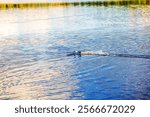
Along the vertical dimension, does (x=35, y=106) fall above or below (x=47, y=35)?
above

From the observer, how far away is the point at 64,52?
27.0 metres

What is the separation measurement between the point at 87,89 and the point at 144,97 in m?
2.83

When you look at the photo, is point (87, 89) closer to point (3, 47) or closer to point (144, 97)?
point (144, 97)

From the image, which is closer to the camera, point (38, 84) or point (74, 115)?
point (74, 115)

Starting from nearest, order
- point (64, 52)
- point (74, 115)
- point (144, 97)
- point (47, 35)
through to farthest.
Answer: point (74, 115) < point (144, 97) < point (64, 52) < point (47, 35)

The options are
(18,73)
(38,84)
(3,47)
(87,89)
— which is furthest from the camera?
(3,47)

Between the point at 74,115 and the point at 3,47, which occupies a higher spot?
the point at 74,115

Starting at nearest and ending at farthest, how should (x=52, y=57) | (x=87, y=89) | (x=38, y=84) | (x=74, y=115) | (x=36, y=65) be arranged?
(x=74, y=115), (x=87, y=89), (x=38, y=84), (x=36, y=65), (x=52, y=57)

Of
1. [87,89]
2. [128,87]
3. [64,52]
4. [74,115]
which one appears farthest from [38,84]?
[64,52]

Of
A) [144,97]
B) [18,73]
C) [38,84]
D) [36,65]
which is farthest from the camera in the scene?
[36,65]

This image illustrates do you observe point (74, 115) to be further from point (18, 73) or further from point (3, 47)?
point (3, 47)

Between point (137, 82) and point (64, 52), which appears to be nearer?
point (137, 82)

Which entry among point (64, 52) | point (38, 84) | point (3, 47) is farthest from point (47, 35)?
point (38, 84)

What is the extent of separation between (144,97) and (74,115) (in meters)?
4.21
